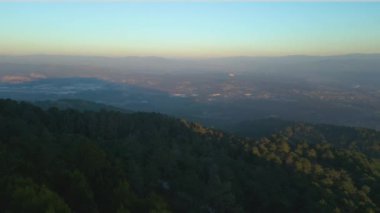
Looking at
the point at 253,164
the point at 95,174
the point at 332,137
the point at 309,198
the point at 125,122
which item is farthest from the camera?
the point at 332,137

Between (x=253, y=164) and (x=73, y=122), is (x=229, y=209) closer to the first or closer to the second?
(x=253, y=164)

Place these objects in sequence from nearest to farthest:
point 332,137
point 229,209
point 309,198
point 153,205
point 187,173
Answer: point 153,205 < point 229,209 < point 187,173 < point 309,198 < point 332,137

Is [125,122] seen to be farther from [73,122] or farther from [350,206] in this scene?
[350,206]

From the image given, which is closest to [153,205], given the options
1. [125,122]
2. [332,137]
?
[125,122]

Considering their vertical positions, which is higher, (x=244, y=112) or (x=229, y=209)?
(x=229, y=209)

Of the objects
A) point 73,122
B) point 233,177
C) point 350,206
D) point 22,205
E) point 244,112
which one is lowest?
point 244,112

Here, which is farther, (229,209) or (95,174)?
(229,209)
